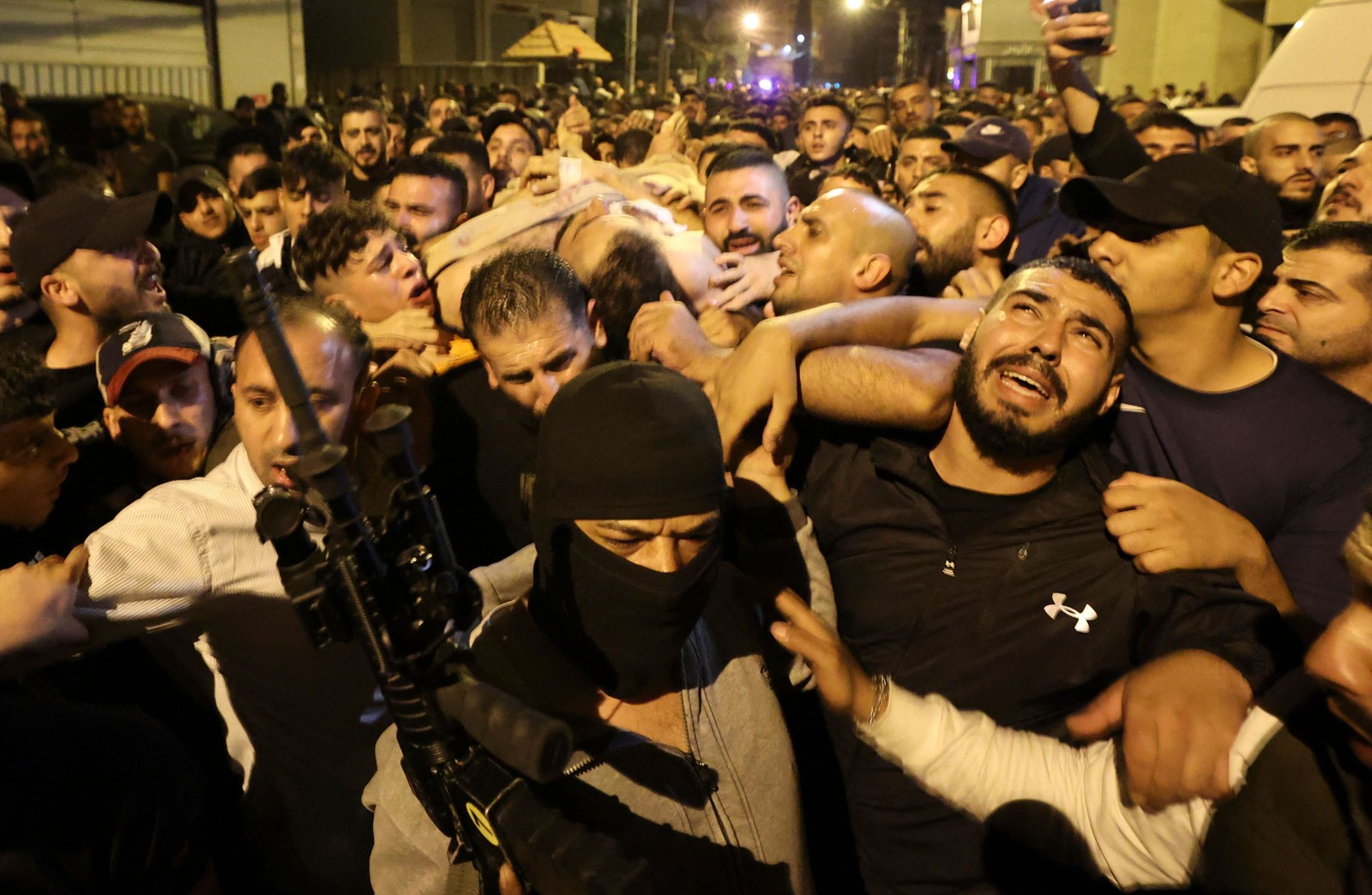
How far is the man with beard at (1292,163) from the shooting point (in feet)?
21.1

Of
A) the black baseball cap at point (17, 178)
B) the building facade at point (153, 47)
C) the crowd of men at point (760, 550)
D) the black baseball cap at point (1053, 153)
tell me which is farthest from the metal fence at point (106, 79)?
the black baseball cap at point (1053, 153)

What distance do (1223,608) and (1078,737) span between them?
0.43 meters

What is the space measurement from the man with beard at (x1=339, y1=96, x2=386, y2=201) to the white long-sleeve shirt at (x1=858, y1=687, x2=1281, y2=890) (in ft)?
21.2

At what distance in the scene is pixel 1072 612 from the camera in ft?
6.93

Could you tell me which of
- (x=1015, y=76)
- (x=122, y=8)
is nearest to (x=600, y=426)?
(x=122, y=8)

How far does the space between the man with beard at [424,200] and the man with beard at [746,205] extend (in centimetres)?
134

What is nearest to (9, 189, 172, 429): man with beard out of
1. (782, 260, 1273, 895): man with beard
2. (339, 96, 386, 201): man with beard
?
(782, 260, 1273, 895): man with beard

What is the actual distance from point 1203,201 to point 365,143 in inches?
247

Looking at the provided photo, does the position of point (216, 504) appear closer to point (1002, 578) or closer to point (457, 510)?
point (457, 510)

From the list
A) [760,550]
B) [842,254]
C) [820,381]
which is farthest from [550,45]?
[760,550]

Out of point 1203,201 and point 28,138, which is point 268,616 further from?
point 28,138

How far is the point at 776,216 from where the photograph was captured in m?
4.72

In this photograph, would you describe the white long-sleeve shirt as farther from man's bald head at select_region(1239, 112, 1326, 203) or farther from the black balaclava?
man's bald head at select_region(1239, 112, 1326, 203)

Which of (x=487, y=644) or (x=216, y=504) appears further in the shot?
(x=216, y=504)
